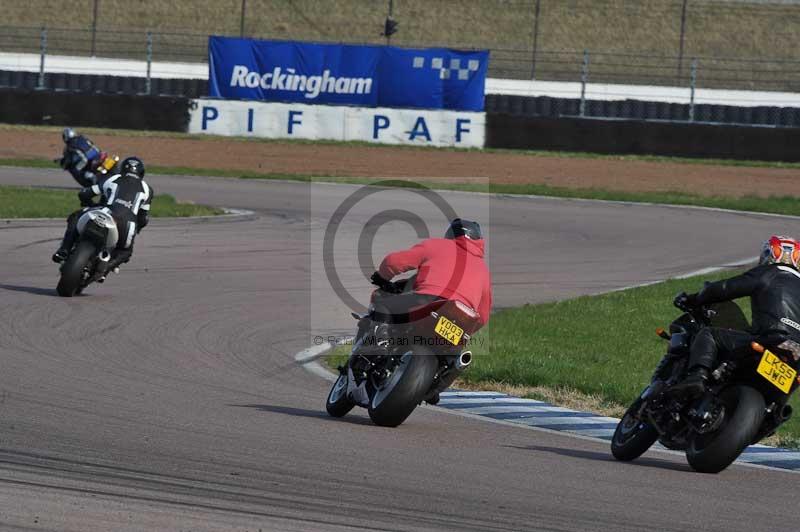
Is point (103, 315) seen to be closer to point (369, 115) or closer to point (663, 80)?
point (369, 115)

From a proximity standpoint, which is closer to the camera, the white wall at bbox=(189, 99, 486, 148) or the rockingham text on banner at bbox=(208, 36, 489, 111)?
the rockingham text on banner at bbox=(208, 36, 489, 111)

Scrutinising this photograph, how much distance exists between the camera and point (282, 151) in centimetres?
3403

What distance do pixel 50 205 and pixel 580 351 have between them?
11828mm

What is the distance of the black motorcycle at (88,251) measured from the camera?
558 inches

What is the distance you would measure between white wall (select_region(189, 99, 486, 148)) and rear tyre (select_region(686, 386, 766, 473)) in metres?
26.8

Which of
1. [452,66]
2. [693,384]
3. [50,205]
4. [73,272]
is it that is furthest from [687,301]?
[452,66]

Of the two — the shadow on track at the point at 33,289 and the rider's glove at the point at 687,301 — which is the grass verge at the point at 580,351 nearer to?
the rider's glove at the point at 687,301

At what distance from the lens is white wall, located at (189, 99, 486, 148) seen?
34.7m

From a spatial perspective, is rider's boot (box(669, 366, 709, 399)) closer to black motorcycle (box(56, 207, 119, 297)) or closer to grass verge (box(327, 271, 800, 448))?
grass verge (box(327, 271, 800, 448))

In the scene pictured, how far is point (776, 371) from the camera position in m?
7.88

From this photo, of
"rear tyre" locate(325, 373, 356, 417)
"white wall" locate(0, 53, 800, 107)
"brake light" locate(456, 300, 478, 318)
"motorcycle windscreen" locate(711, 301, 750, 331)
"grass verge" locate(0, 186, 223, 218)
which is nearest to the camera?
"brake light" locate(456, 300, 478, 318)

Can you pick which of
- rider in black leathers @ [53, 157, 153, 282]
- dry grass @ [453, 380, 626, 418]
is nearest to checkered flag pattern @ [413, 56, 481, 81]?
rider in black leathers @ [53, 157, 153, 282]

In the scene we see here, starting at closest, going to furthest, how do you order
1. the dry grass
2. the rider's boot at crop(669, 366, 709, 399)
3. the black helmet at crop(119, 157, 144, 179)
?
the rider's boot at crop(669, 366, 709, 399), the dry grass, the black helmet at crop(119, 157, 144, 179)

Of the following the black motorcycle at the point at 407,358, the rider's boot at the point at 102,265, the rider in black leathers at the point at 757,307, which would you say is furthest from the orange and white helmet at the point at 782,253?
the rider's boot at the point at 102,265
